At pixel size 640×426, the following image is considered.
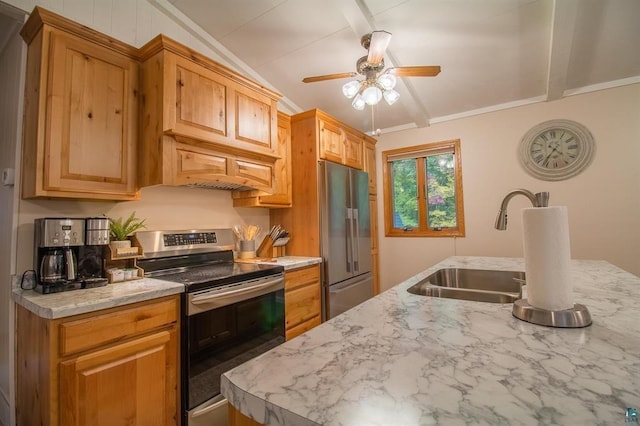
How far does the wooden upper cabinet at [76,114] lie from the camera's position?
145cm

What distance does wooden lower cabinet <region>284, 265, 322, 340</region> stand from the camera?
2231mm

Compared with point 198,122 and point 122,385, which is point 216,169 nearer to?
point 198,122

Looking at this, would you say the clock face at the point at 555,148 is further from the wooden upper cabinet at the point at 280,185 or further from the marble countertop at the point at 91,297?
the marble countertop at the point at 91,297

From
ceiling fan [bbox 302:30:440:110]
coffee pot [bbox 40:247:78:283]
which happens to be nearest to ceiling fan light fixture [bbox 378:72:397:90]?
ceiling fan [bbox 302:30:440:110]

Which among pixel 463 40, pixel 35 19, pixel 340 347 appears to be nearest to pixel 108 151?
pixel 35 19

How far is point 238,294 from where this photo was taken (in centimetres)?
174

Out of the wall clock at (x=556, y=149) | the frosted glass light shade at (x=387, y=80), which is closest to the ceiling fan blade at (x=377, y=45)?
the frosted glass light shade at (x=387, y=80)

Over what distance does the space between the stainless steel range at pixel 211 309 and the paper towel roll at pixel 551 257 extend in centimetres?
147

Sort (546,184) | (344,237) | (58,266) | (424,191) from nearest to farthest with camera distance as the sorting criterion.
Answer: (58,266), (344,237), (546,184), (424,191)

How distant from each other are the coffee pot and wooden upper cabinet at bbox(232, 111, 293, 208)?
1.29 meters

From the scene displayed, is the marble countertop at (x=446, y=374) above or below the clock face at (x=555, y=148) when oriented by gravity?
below

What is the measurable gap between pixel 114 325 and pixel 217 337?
1.77 feet

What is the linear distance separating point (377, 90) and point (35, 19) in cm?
186

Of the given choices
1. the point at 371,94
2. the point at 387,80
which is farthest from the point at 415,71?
the point at 371,94
